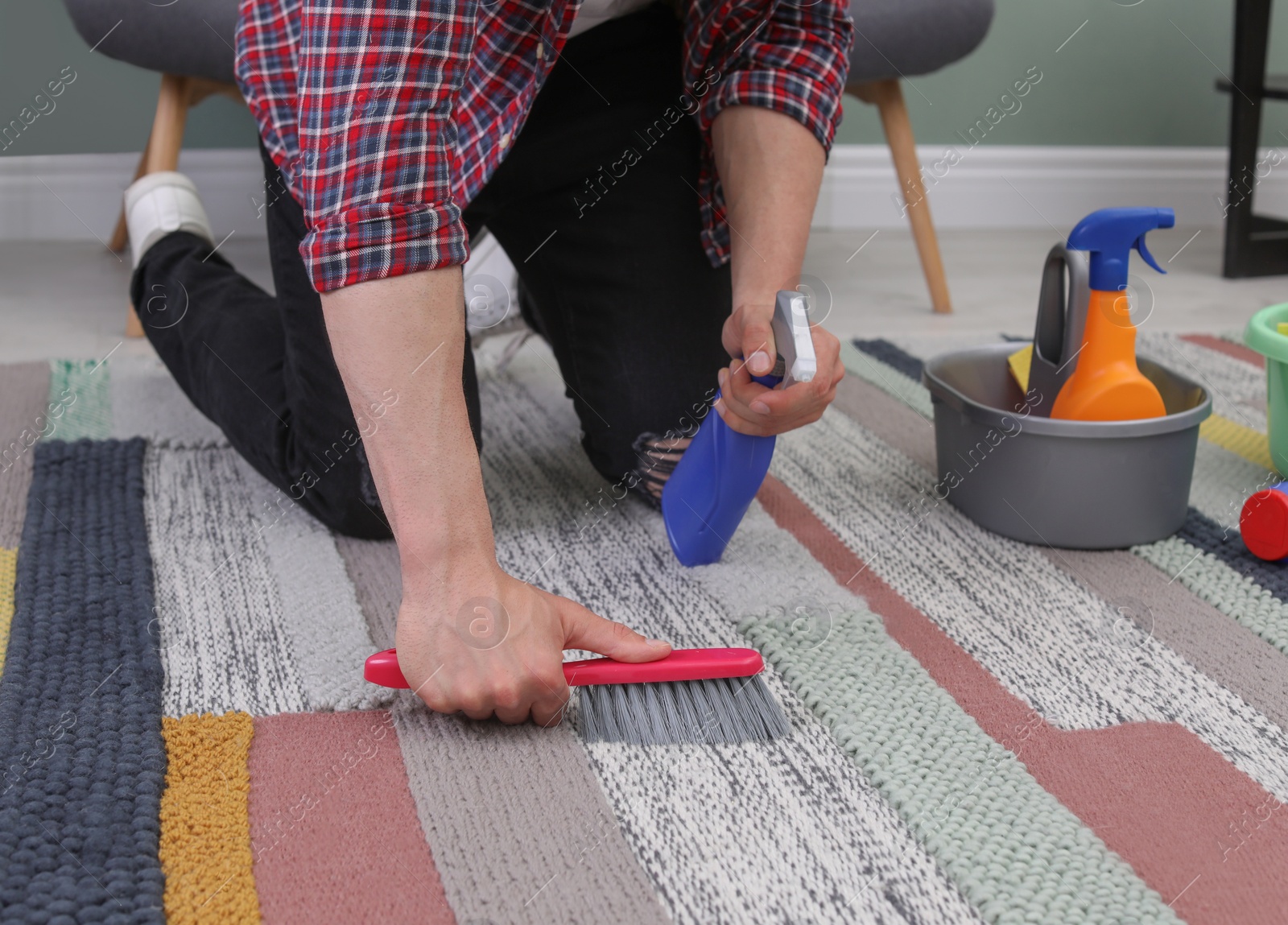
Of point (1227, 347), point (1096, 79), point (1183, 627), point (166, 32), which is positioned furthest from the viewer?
point (1096, 79)

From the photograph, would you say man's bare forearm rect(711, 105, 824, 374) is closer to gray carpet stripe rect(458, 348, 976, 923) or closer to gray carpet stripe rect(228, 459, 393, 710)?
gray carpet stripe rect(458, 348, 976, 923)

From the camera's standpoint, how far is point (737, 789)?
1.83 ft

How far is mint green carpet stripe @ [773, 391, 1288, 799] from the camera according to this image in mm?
618

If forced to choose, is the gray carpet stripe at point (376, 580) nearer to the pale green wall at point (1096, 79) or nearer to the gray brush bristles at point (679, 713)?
the gray brush bristles at point (679, 713)

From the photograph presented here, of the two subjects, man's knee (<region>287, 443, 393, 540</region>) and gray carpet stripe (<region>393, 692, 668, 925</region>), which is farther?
man's knee (<region>287, 443, 393, 540</region>)

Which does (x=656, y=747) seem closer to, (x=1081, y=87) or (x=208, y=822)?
(x=208, y=822)

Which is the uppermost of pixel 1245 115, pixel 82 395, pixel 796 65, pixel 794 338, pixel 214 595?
pixel 1245 115

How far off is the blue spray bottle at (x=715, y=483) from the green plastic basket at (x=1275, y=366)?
1.27 ft

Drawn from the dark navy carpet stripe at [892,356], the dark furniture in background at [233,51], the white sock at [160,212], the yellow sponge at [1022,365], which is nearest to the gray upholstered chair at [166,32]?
the dark furniture in background at [233,51]

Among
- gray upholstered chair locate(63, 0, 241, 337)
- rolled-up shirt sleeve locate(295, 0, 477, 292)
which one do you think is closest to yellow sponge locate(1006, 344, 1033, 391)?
rolled-up shirt sleeve locate(295, 0, 477, 292)

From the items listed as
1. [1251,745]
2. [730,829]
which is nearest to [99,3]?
[730,829]

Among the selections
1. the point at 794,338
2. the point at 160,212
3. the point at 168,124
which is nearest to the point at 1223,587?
the point at 794,338

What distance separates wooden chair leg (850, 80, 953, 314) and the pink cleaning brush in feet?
3.23

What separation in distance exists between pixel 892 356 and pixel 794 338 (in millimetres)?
718
